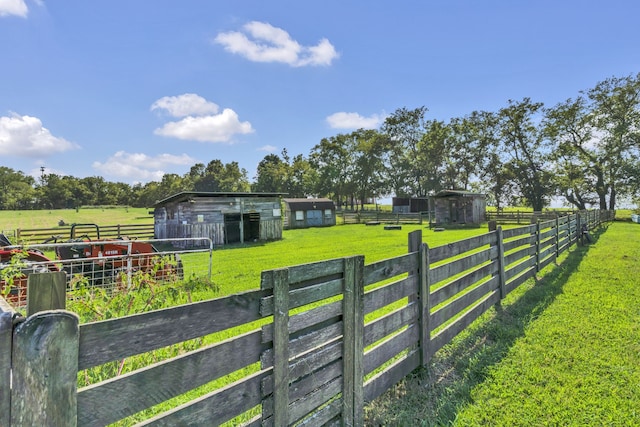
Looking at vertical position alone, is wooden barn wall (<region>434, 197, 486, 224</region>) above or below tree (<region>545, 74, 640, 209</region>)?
below

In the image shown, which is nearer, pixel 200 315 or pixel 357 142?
pixel 200 315

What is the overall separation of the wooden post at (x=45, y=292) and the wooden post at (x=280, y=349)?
0.98 metres

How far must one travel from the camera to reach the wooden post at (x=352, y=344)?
92.4 inches

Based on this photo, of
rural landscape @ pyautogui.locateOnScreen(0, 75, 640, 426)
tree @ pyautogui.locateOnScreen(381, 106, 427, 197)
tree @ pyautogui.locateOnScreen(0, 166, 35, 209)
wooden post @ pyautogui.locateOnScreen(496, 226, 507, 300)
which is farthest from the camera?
tree @ pyautogui.locateOnScreen(0, 166, 35, 209)

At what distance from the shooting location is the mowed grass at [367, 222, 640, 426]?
2.75m

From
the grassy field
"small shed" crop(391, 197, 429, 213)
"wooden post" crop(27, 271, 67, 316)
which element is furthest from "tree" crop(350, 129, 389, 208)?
"wooden post" crop(27, 271, 67, 316)

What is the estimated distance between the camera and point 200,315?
4.98 feet

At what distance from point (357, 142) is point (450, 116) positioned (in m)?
16.1

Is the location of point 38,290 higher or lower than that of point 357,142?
lower

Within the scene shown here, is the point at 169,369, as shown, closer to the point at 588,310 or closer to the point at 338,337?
the point at 338,337

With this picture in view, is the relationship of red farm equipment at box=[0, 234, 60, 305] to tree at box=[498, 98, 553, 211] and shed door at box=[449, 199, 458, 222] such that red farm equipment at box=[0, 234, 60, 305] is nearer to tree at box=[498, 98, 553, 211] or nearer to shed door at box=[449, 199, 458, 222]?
shed door at box=[449, 199, 458, 222]

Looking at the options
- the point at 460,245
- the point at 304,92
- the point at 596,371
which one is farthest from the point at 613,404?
the point at 304,92

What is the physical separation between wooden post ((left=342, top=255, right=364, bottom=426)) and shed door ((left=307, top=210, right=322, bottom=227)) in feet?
101

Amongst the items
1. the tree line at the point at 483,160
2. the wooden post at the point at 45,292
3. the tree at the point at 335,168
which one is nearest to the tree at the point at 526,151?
the tree line at the point at 483,160
